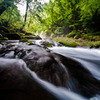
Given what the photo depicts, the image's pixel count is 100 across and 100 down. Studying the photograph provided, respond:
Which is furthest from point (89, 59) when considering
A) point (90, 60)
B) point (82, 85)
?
point (82, 85)

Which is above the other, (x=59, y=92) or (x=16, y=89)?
(x=16, y=89)

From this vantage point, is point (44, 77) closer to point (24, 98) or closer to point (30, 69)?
point (30, 69)

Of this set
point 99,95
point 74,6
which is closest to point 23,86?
point 99,95

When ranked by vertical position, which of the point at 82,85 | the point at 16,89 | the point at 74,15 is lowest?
the point at 82,85

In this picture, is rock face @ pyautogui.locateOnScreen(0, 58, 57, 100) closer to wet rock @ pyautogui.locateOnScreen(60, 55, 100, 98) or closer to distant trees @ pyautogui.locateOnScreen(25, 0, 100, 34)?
wet rock @ pyautogui.locateOnScreen(60, 55, 100, 98)

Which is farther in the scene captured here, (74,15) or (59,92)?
(74,15)

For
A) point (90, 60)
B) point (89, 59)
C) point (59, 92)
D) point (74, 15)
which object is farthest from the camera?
point (74, 15)

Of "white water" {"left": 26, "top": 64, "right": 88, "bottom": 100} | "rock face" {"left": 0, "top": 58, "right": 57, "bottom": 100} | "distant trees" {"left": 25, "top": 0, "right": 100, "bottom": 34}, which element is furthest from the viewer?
"distant trees" {"left": 25, "top": 0, "right": 100, "bottom": 34}

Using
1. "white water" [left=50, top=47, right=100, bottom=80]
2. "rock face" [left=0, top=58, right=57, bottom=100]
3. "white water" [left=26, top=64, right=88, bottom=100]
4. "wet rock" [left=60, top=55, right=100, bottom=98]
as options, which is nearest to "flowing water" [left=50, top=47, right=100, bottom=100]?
"white water" [left=50, top=47, right=100, bottom=80]

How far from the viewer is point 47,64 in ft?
6.27

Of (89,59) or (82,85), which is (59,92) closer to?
(82,85)

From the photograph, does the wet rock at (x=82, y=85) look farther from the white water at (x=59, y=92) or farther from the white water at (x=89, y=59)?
the white water at (x=89, y=59)

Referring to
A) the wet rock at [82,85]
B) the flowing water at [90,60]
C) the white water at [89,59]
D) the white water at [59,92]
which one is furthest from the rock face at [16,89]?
the white water at [89,59]

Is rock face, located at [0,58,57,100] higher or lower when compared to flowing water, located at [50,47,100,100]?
higher
